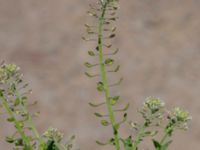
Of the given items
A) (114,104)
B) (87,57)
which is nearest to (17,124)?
(114,104)

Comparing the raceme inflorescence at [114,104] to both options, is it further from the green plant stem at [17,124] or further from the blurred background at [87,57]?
the blurred background at [87,57]

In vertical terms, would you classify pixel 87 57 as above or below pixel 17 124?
above

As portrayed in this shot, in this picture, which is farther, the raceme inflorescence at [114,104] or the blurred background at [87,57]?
the blurred background at [87,57]

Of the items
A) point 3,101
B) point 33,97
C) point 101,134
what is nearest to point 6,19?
point 33,97

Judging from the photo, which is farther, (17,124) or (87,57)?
(87,57)

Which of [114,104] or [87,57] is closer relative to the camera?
[114,104]

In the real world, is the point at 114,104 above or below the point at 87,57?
below

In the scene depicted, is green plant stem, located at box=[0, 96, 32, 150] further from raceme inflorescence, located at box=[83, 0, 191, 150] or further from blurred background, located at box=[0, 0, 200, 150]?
blurred background, located at box=[0, 0, 200, 150]

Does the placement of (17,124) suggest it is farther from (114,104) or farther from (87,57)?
(87,57)

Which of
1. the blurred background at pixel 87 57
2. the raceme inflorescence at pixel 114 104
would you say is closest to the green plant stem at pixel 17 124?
the raceme inflorescence at pixel 114 104

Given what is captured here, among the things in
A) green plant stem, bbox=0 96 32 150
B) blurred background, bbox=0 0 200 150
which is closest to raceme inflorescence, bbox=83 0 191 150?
green plant stem, bbox=0 96 32 150
